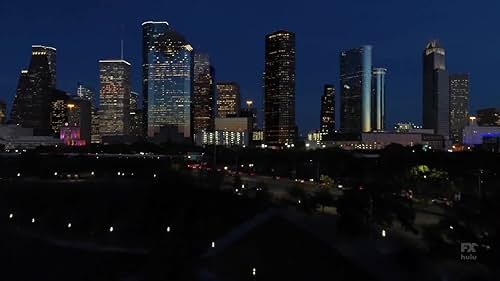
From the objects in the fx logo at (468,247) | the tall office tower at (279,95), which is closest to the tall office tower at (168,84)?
the tall office tower at (279,95)

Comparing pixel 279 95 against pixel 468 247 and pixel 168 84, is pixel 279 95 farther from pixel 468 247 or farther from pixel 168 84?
pixel 468 247

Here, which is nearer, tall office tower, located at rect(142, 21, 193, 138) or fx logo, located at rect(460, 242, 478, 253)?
fx logo, located at rect(460, 242, 478, 253)

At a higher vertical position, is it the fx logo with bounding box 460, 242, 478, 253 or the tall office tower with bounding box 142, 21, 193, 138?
the tall office tower with bounding box 142, 21, 193, 138

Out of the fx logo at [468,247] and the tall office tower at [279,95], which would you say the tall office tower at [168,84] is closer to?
the tall office tower at [279,95]

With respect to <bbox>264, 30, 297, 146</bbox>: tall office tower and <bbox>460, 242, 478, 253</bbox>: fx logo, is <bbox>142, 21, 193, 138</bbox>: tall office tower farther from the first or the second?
<bbox>460, 242, 478, 253</bbox>: fx logo

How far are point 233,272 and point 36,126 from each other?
464ft

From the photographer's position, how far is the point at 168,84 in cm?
14450

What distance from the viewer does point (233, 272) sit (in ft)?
51.8

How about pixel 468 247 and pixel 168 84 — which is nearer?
pixel 468 247

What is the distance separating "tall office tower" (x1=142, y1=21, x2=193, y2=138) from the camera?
141 meters

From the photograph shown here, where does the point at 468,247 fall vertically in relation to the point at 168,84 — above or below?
below

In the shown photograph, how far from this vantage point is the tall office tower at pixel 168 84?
5561 inches

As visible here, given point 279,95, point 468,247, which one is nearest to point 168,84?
point 279,95

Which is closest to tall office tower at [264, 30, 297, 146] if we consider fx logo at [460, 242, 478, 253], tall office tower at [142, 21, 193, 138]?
tall office tower at [142, 21, 193, 138]
